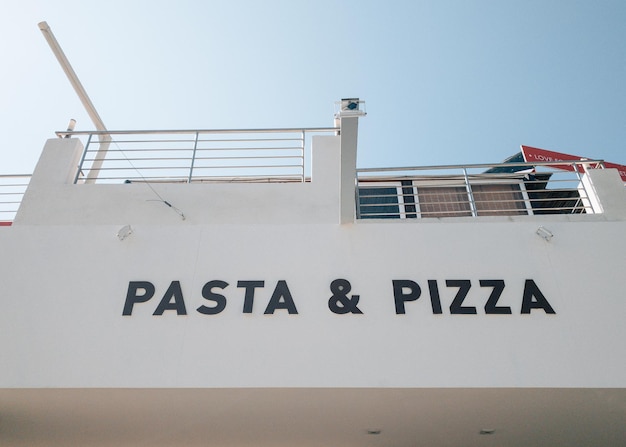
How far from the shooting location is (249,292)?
455cm

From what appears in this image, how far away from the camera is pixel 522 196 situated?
24.5 feet

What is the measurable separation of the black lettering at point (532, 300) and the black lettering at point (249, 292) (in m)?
2.52

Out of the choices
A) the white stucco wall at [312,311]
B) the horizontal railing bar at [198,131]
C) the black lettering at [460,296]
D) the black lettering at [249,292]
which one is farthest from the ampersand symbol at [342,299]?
the horizontal railing bar at [198,131]

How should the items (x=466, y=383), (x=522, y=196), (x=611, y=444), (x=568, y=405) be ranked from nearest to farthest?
(x=466, y=383) → (x=568, y=405) → (x=611, y=444) → (x=522, y=196)

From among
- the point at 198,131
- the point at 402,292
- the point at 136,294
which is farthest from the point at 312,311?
the point at 198,131

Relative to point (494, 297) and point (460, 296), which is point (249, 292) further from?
point (494, 297)

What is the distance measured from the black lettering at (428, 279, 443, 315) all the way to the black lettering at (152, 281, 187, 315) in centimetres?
236

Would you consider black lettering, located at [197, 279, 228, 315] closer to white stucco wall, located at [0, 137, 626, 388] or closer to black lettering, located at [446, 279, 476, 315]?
white stucco wall, located at [0, 137, 626, 388]

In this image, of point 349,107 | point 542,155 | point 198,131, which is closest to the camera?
point 349,107

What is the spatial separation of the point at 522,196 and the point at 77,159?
671 cm

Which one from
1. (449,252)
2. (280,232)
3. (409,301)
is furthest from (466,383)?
(280,232)

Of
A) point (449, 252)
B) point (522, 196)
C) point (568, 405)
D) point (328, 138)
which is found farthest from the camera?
point (522, 196)

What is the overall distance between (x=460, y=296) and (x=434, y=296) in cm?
25

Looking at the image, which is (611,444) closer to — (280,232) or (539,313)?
(539,313)
